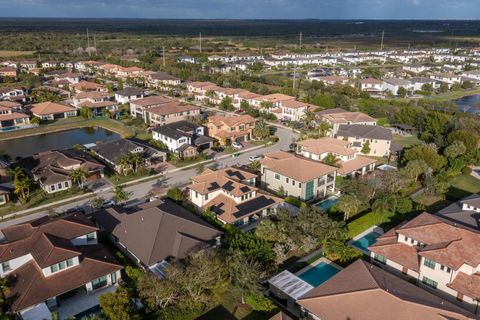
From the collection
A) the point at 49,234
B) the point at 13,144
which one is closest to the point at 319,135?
the point at 49,234

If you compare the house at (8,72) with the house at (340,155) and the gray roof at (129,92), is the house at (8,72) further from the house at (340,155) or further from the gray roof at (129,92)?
the house at (340,155)

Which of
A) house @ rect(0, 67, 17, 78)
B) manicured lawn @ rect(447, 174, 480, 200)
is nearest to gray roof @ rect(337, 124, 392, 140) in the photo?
manicured lawn @ rect(447, 174, 480, 200)

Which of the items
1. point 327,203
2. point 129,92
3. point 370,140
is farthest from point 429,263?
point 129,92

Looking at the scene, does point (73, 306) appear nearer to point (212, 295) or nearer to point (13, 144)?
point (212, 295)

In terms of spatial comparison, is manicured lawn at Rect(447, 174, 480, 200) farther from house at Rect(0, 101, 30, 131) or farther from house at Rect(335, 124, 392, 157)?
house at Rect(0, 101, 30, 131)

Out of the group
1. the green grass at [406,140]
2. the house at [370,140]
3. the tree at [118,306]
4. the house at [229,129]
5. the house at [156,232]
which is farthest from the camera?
the green grass at [406,140]

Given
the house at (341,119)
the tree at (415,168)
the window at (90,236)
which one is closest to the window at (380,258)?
the tree at (415,168)
